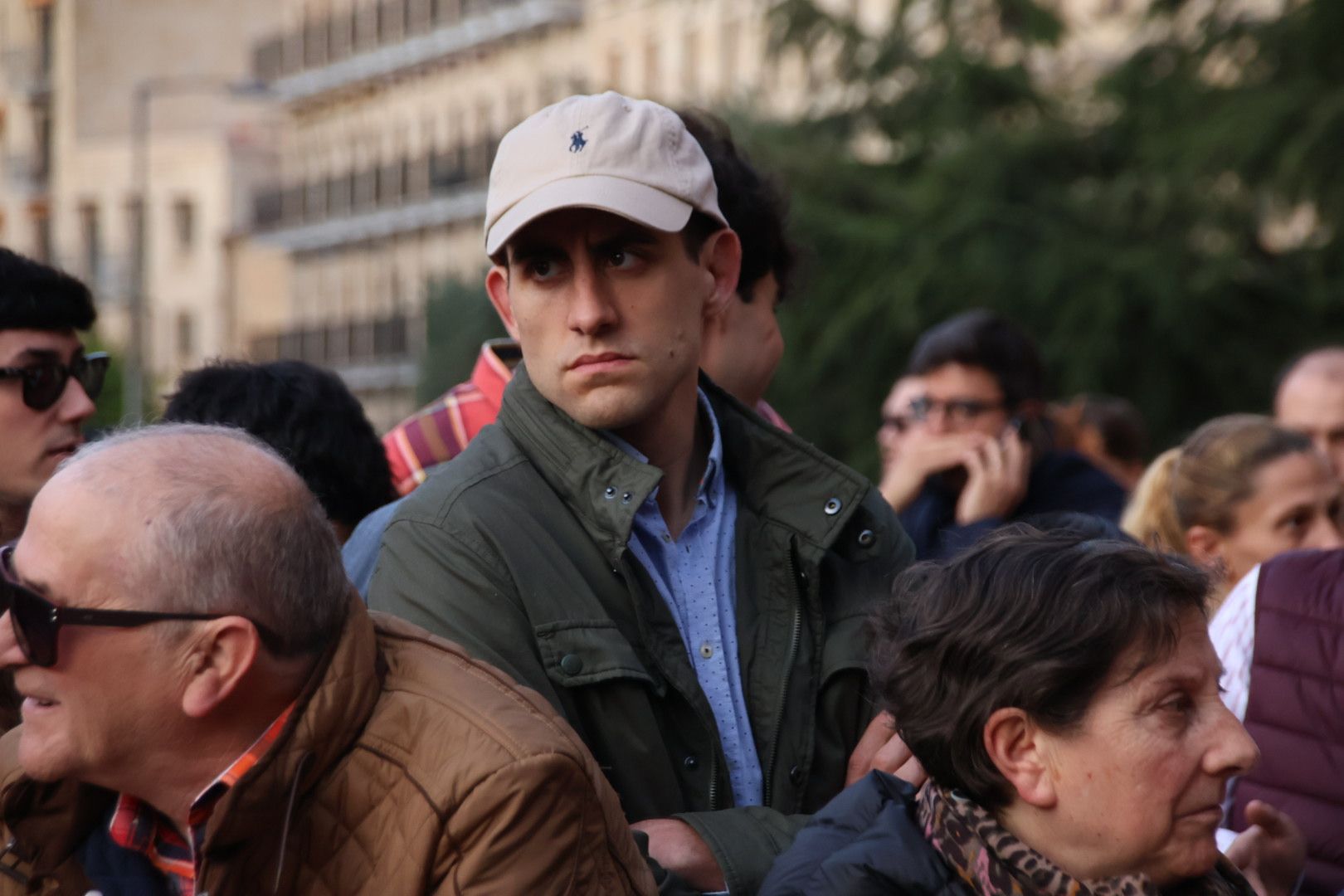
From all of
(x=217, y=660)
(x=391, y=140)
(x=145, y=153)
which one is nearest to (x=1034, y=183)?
(x=217, y=660)

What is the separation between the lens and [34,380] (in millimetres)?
4742

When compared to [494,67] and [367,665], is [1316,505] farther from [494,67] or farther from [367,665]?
[494,67]

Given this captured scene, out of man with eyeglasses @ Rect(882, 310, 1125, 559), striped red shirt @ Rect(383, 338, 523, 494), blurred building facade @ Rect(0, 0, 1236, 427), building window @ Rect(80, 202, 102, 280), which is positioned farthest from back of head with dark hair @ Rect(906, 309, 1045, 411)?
building window @ Rect(80, 202, 102, 280)

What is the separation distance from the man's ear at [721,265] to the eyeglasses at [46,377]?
5.23ft

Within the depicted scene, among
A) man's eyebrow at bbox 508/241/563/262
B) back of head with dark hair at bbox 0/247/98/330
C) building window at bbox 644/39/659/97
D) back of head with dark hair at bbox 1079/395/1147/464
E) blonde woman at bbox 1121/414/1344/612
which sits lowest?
back of head with dark hair at bbox 1079/395/1147/464

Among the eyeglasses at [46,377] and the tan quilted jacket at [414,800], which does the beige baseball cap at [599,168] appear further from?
the eyeglasses at [46,377]

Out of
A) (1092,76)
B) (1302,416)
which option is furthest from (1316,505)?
(1092,76)

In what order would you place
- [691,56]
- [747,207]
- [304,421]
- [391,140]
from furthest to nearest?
[391,140] → [691,56] → [747,207] → [304,421]

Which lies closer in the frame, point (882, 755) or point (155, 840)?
point (155, 840)

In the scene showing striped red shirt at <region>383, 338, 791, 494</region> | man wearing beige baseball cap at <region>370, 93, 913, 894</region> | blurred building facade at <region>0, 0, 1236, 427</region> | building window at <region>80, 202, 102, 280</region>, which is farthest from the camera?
building window at <region>80, 202, 102, 280</region>

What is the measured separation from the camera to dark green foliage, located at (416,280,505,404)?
35219 millimetres

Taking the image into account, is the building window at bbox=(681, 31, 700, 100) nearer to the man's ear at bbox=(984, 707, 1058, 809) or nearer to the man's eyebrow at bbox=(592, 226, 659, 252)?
the man's eyebrow at bbox=(592, 226, 659, 252)

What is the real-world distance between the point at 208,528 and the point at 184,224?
61618 mm

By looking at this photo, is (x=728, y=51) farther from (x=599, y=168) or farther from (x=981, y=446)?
(x=599, y=168)
